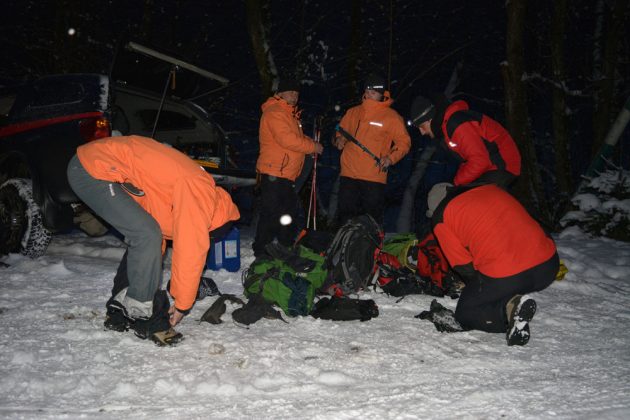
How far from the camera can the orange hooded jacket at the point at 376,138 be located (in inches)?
210

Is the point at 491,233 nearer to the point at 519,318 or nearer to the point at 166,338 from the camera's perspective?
the point at 519,318

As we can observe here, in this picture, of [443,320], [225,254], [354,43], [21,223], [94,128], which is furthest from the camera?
[354,43]

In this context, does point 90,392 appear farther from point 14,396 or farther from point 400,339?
point 400,339

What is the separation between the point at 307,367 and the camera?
277 centimetres

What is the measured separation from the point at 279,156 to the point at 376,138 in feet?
3.66

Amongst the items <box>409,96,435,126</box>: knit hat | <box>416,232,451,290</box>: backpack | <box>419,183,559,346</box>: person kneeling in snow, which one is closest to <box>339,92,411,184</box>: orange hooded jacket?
<box>416,232,451,290</box>: backpack

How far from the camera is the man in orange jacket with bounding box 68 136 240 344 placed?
2.79 metres

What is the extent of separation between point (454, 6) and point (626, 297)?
424 inches

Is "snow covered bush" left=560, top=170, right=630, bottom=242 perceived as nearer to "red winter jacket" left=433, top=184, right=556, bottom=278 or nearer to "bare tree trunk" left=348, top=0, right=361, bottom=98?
"red winter jacket" left=433, top=184, right=556, bottom=278

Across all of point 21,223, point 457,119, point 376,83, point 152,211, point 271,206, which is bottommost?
point 21,223

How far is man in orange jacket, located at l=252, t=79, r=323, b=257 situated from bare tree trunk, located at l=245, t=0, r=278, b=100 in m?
3.86

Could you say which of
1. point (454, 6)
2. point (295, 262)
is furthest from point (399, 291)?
point (454, 6)

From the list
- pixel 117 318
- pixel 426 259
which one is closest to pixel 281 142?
pixel 426 259

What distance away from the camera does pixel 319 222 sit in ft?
43.2
